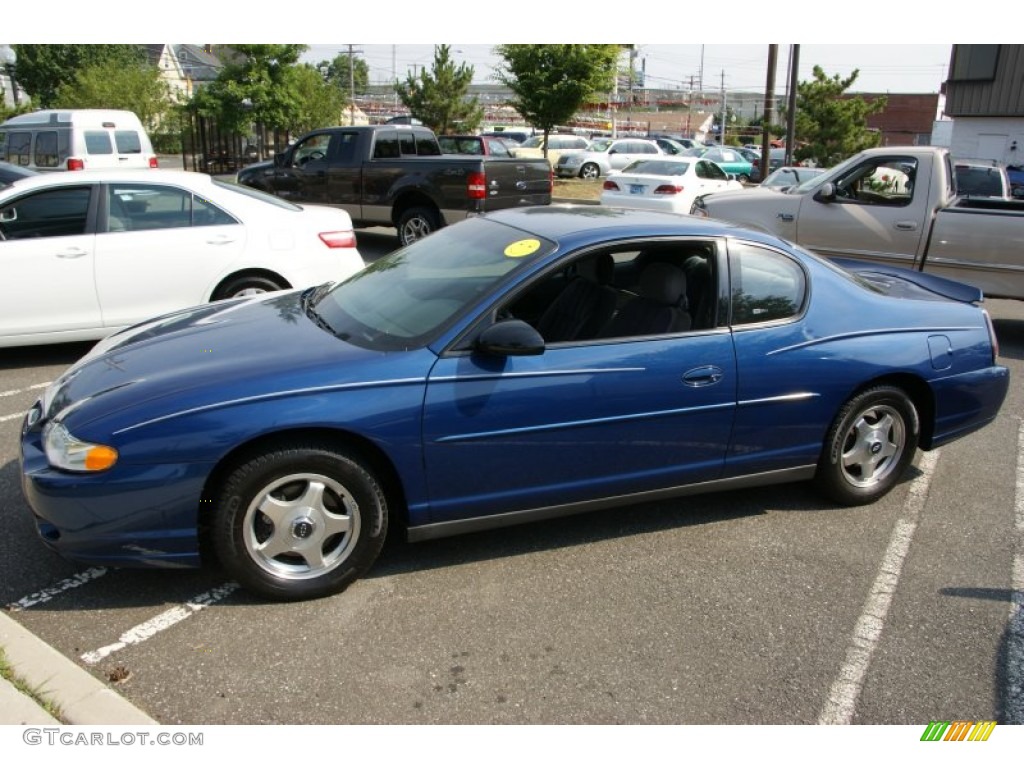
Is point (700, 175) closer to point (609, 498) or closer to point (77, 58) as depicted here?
point (609, 498)

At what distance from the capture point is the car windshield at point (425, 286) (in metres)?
3.72

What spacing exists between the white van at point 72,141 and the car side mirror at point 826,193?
41.3ft

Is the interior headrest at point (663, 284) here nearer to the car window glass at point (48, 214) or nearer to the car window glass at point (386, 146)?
the car window glass at point (48, 214)

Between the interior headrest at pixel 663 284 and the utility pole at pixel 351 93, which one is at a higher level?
the utility pole at pixel 351 93

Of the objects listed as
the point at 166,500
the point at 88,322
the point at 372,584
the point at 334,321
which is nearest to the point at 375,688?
the point at 372,584

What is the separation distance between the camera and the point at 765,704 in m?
2.95

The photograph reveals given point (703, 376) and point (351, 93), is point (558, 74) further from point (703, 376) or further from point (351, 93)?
point (351, 93)

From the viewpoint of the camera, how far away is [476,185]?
463 inches

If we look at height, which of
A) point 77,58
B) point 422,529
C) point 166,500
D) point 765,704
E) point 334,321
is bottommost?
point 765,704

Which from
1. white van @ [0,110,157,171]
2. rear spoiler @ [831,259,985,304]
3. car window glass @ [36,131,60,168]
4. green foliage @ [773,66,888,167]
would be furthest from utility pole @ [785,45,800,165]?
rear spoiler @ [831,259,985,304]

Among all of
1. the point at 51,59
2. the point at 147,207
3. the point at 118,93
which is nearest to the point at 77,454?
the point at 147,207

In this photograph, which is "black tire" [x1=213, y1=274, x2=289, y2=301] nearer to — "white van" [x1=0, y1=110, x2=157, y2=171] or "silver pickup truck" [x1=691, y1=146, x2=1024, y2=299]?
"silver pickup truck" [x1=691, y1=146, x2=1024, y2=299]

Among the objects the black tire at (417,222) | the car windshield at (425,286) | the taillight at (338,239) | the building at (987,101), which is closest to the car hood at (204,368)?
the car windshield at (425,286)

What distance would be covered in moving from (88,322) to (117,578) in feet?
11.3
